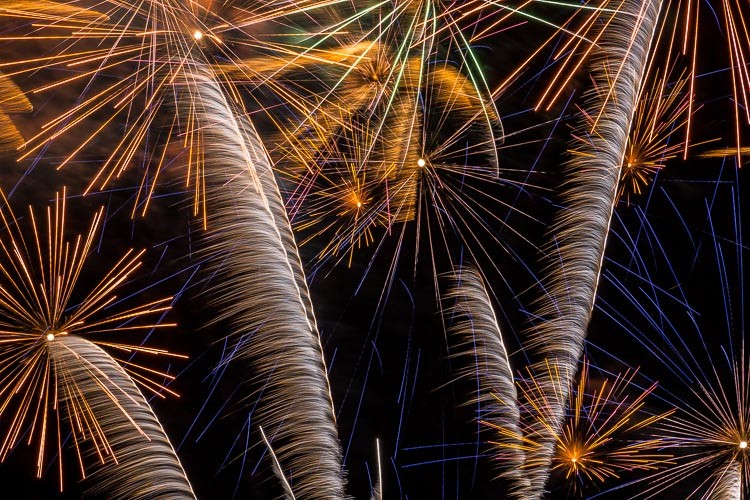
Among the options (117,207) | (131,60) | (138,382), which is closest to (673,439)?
(138,382)

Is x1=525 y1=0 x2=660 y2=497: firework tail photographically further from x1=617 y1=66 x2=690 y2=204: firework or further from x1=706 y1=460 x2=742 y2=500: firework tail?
x1=706 y1=460 x2=742 y2=500: firework tail

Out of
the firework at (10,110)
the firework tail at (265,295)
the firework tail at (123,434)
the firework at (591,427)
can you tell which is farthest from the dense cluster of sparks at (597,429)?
the firework at (10,110)

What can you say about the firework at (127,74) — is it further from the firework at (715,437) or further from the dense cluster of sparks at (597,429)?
the firework at (715,437)

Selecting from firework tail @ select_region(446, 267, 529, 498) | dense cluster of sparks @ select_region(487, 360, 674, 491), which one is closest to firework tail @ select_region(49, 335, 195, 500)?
firework tail @ select_region(446, 267, 529, 498)

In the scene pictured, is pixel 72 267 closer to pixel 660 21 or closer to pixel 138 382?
pixel 138 382

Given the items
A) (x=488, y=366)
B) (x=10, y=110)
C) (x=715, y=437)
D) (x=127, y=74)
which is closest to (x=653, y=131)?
(x=488, y=366)

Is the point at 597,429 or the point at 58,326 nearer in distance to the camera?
the point at 58,326

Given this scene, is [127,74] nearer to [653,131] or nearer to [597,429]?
[653,131]
